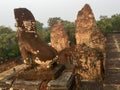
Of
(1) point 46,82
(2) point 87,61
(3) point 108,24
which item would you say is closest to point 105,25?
(3) point 108,24

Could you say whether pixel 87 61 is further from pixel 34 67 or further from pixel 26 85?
pixel 26 85

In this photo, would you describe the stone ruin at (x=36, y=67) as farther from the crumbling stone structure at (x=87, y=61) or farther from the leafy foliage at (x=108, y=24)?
the leafy foliage at (x=108, y=24)

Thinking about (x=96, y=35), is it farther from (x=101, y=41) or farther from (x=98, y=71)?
(x=98, y=71)

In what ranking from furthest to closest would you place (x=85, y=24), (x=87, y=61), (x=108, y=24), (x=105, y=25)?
(x=108, y=24) < (x=105, y=25) < (x=85, y=24) < (x=87, y=61)

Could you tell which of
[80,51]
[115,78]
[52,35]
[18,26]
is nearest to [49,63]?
[18,26]

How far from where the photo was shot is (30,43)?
441 centimetres

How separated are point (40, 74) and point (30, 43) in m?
0.63

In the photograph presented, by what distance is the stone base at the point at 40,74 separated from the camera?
4.12 m

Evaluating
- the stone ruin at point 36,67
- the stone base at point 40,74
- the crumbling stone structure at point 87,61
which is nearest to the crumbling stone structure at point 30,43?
the stone ruin at point 36,67

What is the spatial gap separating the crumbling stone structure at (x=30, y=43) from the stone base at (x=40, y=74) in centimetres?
15

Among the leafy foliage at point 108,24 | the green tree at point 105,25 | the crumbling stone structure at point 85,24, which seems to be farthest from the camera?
the leafy foliage at point 108,24

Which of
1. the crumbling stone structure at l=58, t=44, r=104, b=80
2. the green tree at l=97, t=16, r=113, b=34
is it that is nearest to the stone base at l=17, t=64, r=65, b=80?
the crumbling stone structure at l=58, t=44, r=104, b=80

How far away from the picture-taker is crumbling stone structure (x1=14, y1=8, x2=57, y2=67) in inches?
170

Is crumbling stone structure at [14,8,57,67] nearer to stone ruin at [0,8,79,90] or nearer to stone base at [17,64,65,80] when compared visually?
stone ruin at [0,8,79,90]
